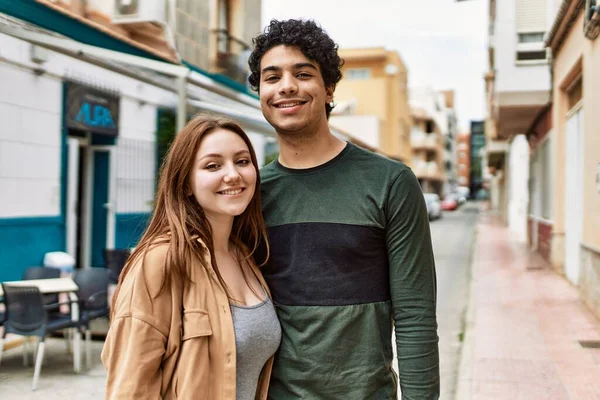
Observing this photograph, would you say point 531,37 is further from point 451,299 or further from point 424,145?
point 424,145

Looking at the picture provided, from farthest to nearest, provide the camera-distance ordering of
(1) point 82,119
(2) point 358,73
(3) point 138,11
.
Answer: (2) point 358,73 < (3) point 138,11 < (1) point 82,119

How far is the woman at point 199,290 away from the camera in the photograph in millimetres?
1735

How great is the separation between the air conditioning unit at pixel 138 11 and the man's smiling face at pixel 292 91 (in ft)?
30.0

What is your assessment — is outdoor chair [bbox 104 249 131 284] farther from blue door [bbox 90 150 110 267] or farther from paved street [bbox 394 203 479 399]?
paved street [bbox 394 203 479 399]

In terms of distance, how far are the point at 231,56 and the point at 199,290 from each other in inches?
524

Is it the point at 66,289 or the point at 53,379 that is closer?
the point at 53,379

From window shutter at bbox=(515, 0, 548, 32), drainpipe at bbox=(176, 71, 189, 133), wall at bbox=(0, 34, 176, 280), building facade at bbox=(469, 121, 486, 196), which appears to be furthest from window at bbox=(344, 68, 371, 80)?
building facade at bbox=(469, 121, 486, 196)

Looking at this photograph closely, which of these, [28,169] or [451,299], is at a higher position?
[28,169]

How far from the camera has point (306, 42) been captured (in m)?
2.05

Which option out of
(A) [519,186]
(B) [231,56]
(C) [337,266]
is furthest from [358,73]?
(C) [337,266]

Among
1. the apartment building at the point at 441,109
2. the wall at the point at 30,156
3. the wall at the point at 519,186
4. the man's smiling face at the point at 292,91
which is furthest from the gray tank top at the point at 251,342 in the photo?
the apartment building at the point at 441,109

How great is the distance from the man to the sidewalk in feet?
11.3

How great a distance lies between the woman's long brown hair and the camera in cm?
182

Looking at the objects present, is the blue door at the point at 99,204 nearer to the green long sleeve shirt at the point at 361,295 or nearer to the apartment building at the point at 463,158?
the green long sleeve shirt at the point at 361,295
